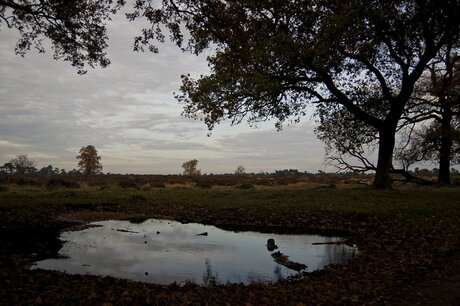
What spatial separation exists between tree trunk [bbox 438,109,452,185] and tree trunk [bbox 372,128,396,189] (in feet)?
23.5

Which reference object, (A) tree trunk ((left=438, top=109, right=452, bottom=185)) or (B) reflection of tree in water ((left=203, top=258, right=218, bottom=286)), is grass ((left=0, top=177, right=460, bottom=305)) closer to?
(B) reflection of tree in water ((left=203, top=258, right=218, bottom=286))

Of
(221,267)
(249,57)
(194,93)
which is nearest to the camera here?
(221,267)

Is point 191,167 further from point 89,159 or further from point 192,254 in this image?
point 192,254

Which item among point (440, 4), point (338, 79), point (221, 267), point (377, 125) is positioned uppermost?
point (440, 4)

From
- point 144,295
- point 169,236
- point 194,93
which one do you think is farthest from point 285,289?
point 194,93

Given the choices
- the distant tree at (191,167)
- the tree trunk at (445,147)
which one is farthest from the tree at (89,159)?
the tree trunk at (445,147)

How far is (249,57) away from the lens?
15820mm

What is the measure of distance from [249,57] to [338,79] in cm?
1177

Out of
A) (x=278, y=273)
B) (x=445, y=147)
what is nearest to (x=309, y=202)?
(x=278, y=273)

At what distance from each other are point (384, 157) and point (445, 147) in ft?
34.4

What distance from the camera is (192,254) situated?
1396 cm

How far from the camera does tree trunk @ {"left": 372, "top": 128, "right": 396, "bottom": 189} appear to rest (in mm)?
25594

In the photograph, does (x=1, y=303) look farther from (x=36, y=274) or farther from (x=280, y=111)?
(x=280, y=111)

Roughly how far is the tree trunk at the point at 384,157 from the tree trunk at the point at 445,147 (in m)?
7.17
